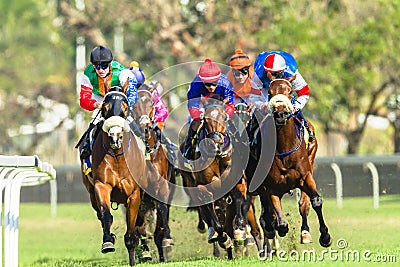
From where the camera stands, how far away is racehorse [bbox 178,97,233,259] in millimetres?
10578

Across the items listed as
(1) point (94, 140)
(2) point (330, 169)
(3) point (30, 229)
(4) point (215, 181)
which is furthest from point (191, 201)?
(3) point (30, 229)

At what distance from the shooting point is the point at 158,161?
11.7 metres

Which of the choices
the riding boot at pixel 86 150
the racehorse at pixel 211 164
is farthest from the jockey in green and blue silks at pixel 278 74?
the riding boot at pixel 86 150

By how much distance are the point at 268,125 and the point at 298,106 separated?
38 cm

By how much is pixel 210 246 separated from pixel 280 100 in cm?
433

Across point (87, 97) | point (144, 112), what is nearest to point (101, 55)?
point (87, 97)

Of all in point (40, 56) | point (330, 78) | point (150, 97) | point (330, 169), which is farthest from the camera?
point (40, 56)

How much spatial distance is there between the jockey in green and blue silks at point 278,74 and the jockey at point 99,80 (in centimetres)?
140

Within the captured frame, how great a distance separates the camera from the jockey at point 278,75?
1057 centimetres

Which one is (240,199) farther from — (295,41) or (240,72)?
(295,41)

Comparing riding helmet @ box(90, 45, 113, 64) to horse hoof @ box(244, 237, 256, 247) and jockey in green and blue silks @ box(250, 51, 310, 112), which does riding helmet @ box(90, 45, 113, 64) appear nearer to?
jockey in green and blue silks @ box(250, 51, 310, 112)

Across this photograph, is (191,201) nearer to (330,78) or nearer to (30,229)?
(30,229)

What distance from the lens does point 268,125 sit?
1049 centimetres

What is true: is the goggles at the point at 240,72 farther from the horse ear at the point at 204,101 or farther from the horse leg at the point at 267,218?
the horse leg at the point at 267,218
